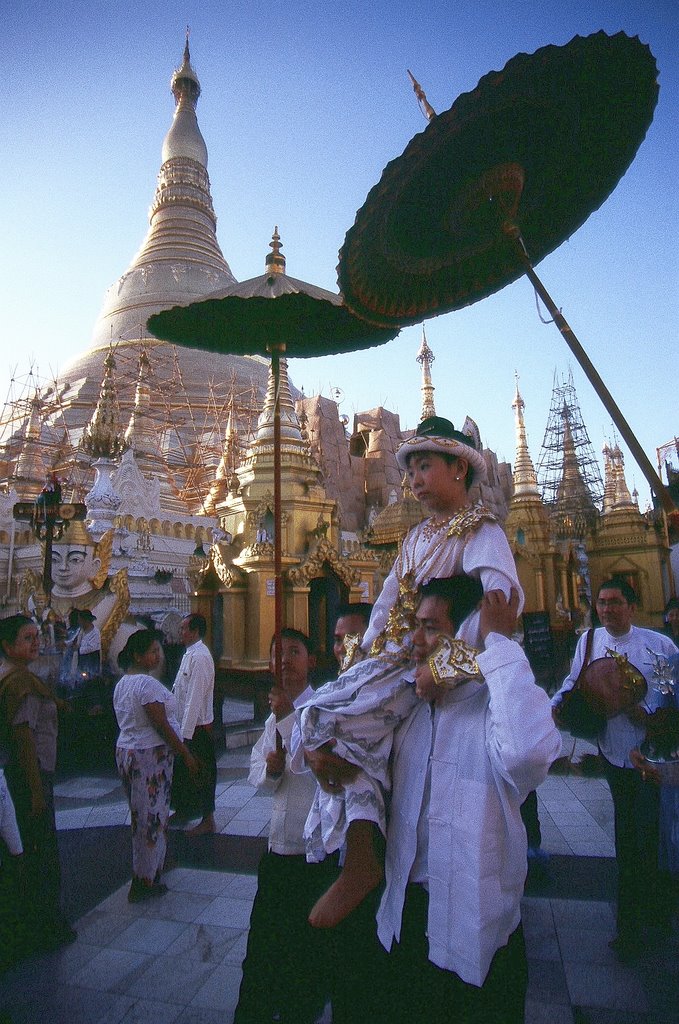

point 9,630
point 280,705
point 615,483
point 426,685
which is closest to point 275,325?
point 280,705

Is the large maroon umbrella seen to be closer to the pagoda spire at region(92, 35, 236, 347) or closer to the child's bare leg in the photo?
the child's bare leg

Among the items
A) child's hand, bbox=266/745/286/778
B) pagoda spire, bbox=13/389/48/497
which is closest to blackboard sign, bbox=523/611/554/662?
child's hand, bbox=266/745/286/778

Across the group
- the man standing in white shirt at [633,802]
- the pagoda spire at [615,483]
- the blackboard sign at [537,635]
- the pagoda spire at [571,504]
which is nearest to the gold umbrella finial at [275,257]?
the man standing in white shirt at [633,802]

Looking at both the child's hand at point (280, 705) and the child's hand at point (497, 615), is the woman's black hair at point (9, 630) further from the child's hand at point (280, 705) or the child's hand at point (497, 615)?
the child's hand at point (497, 615)

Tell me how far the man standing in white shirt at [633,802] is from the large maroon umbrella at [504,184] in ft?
4.47

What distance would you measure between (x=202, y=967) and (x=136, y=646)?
69.2 inches

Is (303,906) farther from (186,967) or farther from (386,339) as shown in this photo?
(386,339)

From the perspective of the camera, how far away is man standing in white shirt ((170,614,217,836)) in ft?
15.7

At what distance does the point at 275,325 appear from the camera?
3.56m

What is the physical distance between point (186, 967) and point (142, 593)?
1097 centimetres

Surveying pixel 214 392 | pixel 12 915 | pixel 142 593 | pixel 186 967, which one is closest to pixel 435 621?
pixel 186 967

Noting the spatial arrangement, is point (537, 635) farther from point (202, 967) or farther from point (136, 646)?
point (202, 967)

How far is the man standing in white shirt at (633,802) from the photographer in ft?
9.62

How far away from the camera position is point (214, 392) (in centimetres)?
3005
